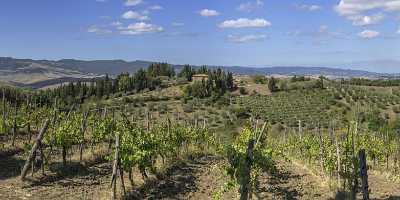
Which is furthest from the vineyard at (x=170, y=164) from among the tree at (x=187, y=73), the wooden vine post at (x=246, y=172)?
the tree at (x=187, y=73)

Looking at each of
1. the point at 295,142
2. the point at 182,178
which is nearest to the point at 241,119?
the point at 295,142

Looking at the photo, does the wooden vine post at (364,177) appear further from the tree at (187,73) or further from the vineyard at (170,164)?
the tree at (187,73)

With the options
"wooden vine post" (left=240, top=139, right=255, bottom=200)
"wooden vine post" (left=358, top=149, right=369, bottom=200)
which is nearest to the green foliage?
"wooden vine post" (left=240, top=139, right=255, bottom=200)

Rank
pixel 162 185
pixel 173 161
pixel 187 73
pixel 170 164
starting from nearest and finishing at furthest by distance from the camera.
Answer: pixel 162 185, pixel 170 164, pixel 173 161, pixel 187 73

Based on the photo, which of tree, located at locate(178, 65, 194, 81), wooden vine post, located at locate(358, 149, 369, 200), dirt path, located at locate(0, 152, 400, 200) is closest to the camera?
wooden vine post, located at locate(358, 149, 369, 200)

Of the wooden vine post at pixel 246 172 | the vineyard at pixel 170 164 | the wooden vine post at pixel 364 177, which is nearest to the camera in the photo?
the wooden vine post at pixel 364 177

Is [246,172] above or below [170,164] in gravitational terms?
above

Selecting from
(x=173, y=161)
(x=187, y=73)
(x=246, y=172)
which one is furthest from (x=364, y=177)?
(x=187, y=73)

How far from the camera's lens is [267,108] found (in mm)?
84938

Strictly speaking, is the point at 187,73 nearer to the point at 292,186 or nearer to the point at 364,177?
the point at 292,186

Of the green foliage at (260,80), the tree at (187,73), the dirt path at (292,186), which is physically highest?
the tree at (187,73)

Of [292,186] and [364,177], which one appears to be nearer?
[364,177]

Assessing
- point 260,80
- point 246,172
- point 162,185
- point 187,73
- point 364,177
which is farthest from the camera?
point 187,73

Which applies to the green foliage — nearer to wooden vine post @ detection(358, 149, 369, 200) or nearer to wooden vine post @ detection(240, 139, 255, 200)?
wooden vine post @ detection(240, 139, 255, 200)
